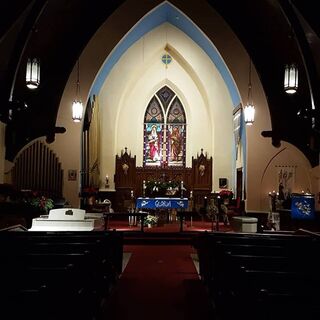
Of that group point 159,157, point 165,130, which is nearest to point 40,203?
point 159,157

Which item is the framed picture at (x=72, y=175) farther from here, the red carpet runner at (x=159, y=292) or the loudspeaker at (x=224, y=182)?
the loudspeaker at (x=224, y=182)

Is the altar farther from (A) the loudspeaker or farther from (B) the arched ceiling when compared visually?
(A) the loudspeaker

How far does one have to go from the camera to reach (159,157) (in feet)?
55.9

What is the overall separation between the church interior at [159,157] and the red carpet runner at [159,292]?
31mm

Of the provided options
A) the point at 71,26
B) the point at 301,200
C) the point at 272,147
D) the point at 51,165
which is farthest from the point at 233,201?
the point at 71,26

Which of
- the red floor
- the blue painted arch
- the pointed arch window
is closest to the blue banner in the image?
the red floor

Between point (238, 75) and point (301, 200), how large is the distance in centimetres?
430

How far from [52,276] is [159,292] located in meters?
2.52

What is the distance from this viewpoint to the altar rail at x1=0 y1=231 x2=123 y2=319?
7.68ft

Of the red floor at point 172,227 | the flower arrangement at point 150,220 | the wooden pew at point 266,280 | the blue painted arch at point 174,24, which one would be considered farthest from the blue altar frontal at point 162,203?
the wooden pew at point 266,280

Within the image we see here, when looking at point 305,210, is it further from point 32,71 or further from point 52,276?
point 52,276

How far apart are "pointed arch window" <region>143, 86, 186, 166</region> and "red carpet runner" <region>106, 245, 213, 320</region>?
882 centimetres

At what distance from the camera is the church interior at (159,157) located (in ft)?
13.0

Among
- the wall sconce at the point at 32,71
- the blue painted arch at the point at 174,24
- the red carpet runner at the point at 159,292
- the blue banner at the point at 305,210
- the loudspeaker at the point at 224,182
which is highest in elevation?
the blue painted arch at the point at 174,24
